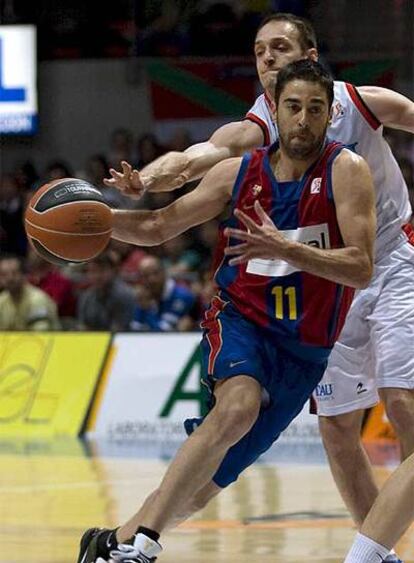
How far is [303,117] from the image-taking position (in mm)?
4867

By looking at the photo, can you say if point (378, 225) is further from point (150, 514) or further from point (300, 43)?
point (150, 514)

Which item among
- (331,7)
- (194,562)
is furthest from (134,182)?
(331,7)

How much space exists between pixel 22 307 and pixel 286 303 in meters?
7.90

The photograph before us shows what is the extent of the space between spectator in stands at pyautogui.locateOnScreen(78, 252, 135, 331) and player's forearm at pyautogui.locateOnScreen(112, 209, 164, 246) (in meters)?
7.07

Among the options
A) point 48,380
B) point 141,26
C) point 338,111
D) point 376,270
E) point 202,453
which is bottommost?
point 48,380

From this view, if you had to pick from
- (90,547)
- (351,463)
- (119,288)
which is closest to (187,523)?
(351,463)

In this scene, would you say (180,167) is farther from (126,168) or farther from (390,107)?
(390,107)

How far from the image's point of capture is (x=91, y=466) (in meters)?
9.54

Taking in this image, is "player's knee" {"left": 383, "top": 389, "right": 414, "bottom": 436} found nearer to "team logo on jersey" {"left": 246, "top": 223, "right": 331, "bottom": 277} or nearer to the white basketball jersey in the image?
the white basketball jersey

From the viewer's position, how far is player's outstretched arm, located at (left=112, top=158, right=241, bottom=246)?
5.10 m

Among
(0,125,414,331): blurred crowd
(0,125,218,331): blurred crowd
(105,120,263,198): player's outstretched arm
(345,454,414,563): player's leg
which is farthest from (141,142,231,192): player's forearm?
Result: (0,125,218,331): blurred crowd

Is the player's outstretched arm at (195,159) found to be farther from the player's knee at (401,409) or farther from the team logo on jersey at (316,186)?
the player's knee at (401,409)

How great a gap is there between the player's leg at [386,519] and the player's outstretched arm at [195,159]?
1.44m

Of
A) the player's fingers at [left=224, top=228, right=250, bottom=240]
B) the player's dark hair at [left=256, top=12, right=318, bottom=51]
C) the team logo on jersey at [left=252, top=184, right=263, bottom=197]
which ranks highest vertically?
the player's dark hair at [left=256, top=12, right=318, bottom=51]
